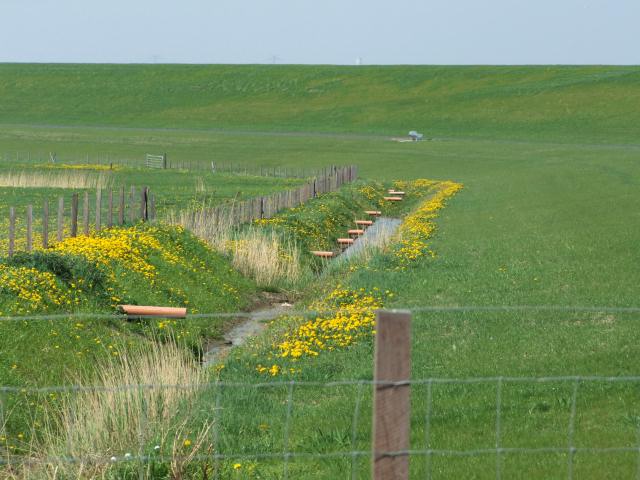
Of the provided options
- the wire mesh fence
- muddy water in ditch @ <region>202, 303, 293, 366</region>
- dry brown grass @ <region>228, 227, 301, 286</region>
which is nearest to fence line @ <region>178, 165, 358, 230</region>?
dry brown grass @ <region>228, 227, 301, 286</region>

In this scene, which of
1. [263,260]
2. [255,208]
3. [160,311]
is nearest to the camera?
[160,311]

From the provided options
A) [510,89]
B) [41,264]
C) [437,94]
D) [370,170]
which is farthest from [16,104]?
[41,264]

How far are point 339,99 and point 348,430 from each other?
130 metres

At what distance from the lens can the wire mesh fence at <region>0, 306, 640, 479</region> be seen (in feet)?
28.7

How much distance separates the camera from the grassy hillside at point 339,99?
116m

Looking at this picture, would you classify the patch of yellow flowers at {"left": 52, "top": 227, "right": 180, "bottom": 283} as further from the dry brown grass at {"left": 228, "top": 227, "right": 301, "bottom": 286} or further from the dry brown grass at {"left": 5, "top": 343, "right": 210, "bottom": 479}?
the dry brown grass at {"left": 5, "top": 343, "right": 210, "bottom": 479}

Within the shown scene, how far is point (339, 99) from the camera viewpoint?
138625 millimetres

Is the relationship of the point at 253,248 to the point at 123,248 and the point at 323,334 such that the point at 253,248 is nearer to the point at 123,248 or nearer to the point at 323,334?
the point at 123,248

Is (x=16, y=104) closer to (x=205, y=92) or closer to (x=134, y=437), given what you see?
(x=205, y=92)

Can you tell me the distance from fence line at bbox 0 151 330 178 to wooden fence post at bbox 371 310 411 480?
57.3 meters

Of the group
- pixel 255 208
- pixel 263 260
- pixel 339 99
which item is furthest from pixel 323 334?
pixel 339 99

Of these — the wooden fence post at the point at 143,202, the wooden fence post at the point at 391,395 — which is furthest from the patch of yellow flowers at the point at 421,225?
the wooden fence post at the point at 391,395

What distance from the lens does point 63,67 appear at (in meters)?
174

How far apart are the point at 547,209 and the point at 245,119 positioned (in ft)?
291
